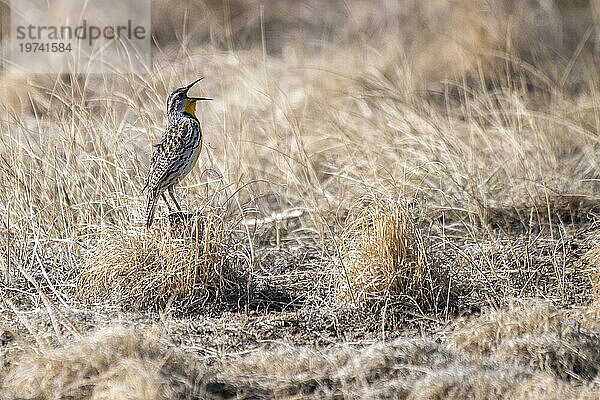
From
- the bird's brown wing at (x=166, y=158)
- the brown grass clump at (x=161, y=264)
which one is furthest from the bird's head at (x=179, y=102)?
the brown grass clump at (x=161, y=264)

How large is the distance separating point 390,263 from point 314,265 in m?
0.81

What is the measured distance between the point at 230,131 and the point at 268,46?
495 centimetres

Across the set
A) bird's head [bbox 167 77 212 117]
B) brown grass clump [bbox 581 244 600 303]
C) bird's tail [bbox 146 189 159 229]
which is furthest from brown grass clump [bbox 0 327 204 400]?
brown grass clump [bbox 581 244 600 303]

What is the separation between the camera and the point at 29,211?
5.32 m

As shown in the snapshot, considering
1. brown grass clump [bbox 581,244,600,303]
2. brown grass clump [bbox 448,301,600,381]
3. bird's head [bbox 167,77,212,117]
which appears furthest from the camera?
bird's head [bbox 167,77,212,117]

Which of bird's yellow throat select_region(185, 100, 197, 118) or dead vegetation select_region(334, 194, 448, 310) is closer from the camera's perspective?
dead vegetation select_region(334, 194, 448, 310)

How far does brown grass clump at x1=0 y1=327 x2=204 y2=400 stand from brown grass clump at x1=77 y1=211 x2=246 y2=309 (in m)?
0.92

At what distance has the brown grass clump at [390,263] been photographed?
14.3 feet

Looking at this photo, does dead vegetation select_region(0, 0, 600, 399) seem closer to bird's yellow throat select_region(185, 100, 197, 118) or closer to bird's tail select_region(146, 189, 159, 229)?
bird's tail select_region(146, 189, 159, 229)

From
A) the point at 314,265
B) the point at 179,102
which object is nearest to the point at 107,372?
the point at 179,102

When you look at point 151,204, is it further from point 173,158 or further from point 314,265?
point 314,265

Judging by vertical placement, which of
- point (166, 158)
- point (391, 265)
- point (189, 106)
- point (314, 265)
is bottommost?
point (314, 265)

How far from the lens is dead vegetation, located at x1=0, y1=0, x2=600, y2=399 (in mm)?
3469

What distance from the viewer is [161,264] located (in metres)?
4.41
